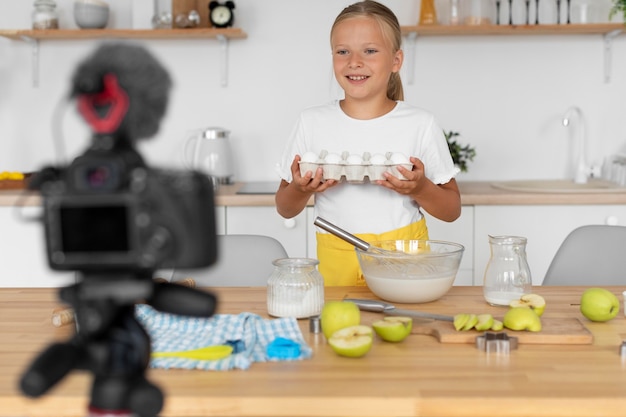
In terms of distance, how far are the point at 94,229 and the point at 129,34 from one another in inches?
116

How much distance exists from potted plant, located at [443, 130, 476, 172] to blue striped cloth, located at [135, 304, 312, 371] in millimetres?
1917

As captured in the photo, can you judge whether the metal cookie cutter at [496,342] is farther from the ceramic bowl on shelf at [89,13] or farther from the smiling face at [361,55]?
the ceramic bowl on shelf at [89,13]

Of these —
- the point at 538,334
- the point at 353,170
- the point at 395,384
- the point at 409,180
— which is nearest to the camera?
the point at 395,384

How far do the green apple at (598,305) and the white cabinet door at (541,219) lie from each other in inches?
59.5

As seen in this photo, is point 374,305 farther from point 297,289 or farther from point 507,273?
point 507,273

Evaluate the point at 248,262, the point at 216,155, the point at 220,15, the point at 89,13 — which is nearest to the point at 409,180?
the point at 248,262

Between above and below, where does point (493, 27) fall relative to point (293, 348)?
above

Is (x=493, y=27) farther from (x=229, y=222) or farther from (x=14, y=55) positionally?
(x=14, y=55)

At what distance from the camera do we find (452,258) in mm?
1498

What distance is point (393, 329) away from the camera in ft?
4.04

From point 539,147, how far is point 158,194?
10.4ft

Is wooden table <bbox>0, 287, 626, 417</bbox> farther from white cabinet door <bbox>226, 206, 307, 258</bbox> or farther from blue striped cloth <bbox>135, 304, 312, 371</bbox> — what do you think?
white cabinet door <bbox>226, 206, 307, 258</bbox>

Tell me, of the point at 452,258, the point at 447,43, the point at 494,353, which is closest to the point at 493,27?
the point at 447,43

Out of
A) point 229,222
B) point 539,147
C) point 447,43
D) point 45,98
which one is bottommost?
point 229,222
